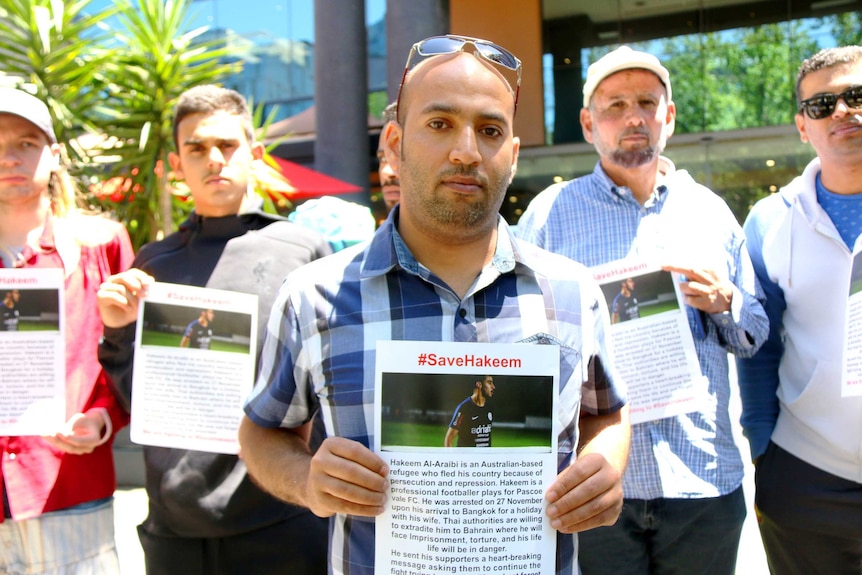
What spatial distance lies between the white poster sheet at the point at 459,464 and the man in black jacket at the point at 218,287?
123 centimetres

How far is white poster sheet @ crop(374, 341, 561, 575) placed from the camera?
152cm

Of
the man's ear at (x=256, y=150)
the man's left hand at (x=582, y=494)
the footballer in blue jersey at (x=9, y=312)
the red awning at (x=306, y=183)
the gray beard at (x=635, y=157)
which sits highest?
the red awning at (x=306, y=183)

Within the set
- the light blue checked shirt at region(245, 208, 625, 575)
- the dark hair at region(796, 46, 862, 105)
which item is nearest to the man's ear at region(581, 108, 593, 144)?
the dark hair at region(796, 46, 862, 105)

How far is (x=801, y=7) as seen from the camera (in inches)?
571

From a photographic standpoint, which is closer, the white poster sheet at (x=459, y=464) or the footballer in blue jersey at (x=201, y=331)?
the white poster sheet at (x=459, y=464)

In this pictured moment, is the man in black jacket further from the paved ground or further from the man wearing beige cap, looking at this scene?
the paved ground

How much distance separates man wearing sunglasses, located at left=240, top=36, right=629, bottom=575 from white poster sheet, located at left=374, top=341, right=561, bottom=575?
164mm

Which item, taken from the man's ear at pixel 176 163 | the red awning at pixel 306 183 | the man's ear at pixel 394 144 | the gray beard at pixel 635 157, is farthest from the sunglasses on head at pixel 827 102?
the red awning at pixel 306 183

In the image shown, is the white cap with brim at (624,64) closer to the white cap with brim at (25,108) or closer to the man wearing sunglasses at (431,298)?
the man wearing sunglasses at (431,298)

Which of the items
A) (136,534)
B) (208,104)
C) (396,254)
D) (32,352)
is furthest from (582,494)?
(136,534)

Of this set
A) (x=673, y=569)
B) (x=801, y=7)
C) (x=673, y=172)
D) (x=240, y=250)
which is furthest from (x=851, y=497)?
(x=801, y=7)

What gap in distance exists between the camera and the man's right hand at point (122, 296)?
2.57 meters

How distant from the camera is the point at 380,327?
1.74 meters

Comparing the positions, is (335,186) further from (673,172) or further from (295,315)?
(295,315)
